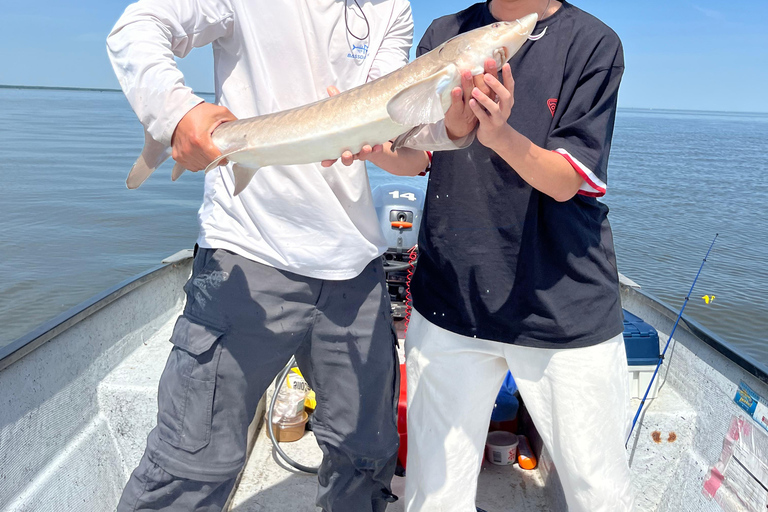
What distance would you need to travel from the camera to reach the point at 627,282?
4641 millimetres

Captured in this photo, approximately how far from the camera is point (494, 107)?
176cm

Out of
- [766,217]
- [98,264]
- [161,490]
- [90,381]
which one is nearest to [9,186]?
[98,264]

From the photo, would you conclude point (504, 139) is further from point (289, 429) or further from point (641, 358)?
point (289, 429)

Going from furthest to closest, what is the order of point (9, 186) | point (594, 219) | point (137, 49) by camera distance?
point (9, 186) < point (594, 219) < point (137, 49)

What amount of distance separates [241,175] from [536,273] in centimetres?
110

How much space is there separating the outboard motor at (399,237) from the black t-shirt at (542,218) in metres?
2.50

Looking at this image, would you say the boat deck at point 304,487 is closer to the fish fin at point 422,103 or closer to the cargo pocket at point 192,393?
the cargo pocket at point 192,393

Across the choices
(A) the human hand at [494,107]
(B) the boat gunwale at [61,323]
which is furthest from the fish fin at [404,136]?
(B) the boat gunwale at [61,323]

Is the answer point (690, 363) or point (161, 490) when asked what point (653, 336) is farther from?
point (161, 490)

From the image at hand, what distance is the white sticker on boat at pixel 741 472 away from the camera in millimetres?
2516

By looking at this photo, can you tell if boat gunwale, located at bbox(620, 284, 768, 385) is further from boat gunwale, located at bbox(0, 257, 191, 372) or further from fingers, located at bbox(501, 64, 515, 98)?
boat gunwale, located at bbox(0, 257, 191, 372)

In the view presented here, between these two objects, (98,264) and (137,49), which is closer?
(137,49)

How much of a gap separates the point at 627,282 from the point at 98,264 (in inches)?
458

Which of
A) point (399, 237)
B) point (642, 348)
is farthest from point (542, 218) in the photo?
point (399, 237)
